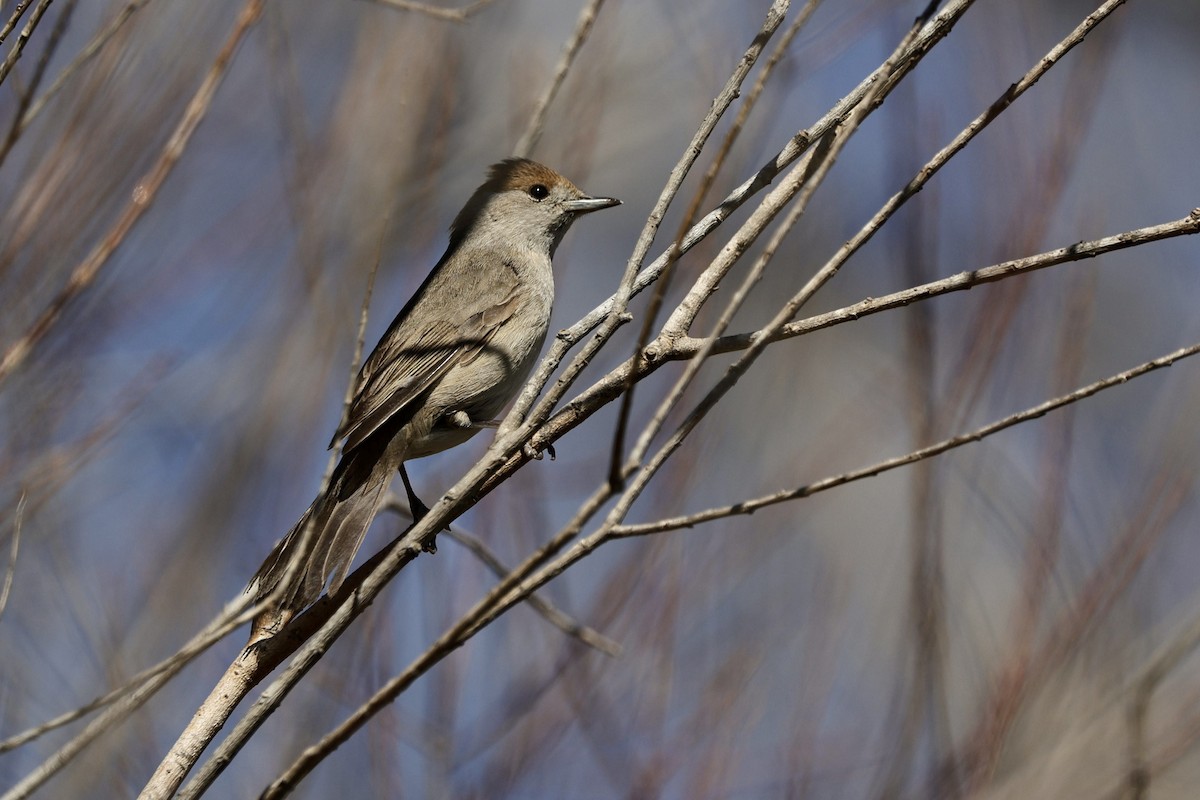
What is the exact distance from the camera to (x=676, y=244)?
215 centimetres

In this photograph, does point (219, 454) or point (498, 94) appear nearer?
point (219, 454)

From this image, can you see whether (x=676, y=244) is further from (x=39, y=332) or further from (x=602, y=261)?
(x=602, y=261)

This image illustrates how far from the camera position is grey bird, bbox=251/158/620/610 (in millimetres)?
3941

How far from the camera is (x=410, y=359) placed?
448cm

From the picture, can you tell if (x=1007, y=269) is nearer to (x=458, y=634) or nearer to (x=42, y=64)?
(x=458, y=634)

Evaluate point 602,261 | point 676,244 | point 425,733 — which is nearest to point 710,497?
point 425,733

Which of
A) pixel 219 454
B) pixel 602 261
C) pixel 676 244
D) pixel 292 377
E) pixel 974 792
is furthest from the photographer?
pixel 602 261

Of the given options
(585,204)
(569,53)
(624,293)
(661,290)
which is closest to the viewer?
(661,290)

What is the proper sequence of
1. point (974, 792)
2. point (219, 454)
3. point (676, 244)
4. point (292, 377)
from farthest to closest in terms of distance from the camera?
1. point (219, 454)
2. point (292, 377)
3. point (974, 792)
4. point (676, 244)

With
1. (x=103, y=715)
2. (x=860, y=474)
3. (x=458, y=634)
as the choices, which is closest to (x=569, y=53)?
(x=860, y=474)

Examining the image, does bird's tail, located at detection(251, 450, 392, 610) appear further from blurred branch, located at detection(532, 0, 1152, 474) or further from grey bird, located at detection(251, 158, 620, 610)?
blurred branch, located at detection(532, 0, 1152, 474)

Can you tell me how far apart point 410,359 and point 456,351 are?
0.19 m

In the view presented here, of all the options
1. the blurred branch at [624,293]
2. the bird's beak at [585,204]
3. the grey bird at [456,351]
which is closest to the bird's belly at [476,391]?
the grey bird at [456,351]

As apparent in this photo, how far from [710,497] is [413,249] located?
1.96 m
